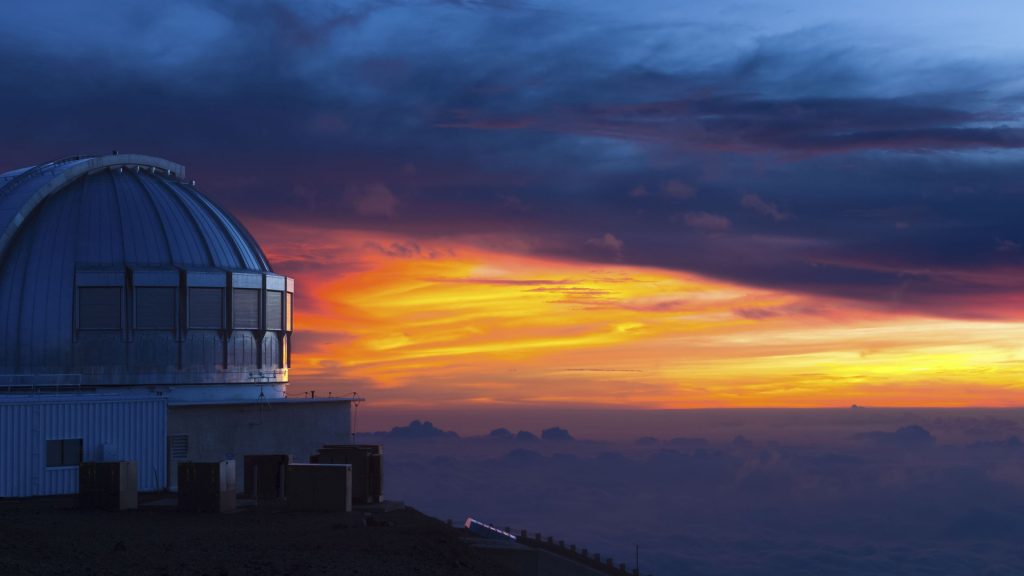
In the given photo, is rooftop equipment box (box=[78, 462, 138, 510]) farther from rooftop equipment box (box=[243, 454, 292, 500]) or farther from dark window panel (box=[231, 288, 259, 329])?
dark window panel (box=[231, 288, 259, 329])

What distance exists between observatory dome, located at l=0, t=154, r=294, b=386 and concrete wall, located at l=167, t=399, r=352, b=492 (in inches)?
87.3

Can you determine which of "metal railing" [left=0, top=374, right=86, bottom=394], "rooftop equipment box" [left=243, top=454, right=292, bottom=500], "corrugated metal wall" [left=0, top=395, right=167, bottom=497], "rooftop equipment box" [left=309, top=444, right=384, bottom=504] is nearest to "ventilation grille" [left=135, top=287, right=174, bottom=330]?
"metal railing" [left=0, top=374, right=86, bottom=394]

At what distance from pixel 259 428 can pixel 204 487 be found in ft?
33.6

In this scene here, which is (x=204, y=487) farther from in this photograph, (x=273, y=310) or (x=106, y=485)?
(x=273, y=310)

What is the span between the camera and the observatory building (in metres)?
36.6

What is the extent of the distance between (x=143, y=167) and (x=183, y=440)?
1341cm

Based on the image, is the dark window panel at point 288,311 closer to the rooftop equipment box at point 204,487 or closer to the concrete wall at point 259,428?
the concrete wall at point 259,428

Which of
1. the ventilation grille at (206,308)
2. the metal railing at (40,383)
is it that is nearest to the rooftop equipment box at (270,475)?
the ventilation grille at (206,308)

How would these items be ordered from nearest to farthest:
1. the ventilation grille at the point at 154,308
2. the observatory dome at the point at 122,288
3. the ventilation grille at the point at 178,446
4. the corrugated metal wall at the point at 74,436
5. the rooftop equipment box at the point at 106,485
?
the rooftop equipment box at the point at 106,485, the corrugated metal wall at the point at 74,436, the ventilation grille at the point at 178,446, the observatory dome at the point at 122,288, the ventilation grille at the point at 154,308

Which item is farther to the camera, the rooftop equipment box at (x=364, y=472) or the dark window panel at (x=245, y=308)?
the dark window panel at (x=245, y=308)

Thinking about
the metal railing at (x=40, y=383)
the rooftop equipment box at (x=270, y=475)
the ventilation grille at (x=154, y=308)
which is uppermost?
the ventilation grille at (x=154, y=308)

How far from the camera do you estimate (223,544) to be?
2417 cm

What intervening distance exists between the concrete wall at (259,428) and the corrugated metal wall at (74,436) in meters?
0.89

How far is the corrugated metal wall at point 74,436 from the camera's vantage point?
33250 millimetres
